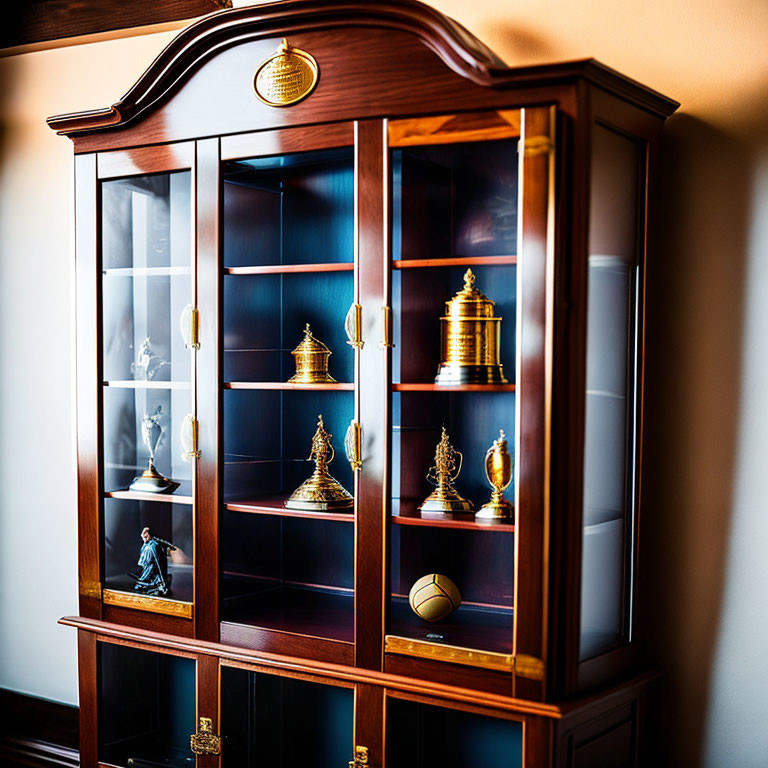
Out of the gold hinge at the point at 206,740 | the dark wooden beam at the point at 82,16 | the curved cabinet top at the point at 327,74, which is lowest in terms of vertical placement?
the gold hinge at the point at 206,740

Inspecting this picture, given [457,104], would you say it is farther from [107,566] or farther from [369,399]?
[107,566]

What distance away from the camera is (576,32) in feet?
8.27

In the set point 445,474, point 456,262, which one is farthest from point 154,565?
point 456,262

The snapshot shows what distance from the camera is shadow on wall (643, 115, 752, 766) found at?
2371 mm

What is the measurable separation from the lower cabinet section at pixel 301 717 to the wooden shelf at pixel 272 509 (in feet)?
1.16

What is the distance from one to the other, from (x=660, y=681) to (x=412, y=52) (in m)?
1.63

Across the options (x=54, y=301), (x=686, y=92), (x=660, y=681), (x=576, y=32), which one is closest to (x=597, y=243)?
(x=686, y=92)

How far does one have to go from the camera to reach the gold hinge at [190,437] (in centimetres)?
258

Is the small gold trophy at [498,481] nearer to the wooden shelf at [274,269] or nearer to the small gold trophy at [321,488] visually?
the small gold trophy at [321,488]

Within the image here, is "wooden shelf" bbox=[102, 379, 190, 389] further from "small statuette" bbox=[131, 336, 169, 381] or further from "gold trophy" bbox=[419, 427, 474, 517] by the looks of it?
"gold trophy" bbox=[419, 427, 474, 517]

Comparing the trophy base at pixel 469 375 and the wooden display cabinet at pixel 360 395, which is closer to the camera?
the wooden display cabinet at pixel 360 395

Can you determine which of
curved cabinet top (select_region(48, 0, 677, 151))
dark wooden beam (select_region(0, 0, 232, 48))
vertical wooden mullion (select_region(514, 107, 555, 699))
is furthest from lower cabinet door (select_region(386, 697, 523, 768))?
dark wooden beam (select_region(0, 0, 232, 48))

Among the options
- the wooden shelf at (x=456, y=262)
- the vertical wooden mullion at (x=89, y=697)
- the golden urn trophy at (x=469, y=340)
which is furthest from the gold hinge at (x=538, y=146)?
the vertical wooden mullion at (x=89, y=697)

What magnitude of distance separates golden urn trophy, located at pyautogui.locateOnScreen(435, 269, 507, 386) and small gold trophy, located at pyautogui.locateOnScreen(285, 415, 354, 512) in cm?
44
